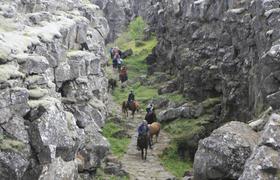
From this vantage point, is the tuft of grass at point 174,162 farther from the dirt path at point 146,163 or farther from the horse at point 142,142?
the horse at point 142,142

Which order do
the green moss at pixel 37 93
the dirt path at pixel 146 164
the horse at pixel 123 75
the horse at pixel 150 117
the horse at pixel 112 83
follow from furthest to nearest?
1. the horse at pixel 123 75
2. the horse at pixel 112 83
3. the horse at pixel 150 117
4. the dirt path at pixel 146 164
5. the green moss at pixel 37 93

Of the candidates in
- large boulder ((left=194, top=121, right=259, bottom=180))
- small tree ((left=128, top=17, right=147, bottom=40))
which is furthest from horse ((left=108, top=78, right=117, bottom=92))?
large boulder ((left=194, top=121, right=259, bottom=180))

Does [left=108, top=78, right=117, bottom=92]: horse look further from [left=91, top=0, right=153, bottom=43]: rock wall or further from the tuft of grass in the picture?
[left=91, top=0, right=153, bottom=43]: rock wall

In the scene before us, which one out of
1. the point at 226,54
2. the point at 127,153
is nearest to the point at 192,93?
the point at 226,54

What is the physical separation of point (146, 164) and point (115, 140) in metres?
6.42

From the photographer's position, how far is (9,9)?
127 feet

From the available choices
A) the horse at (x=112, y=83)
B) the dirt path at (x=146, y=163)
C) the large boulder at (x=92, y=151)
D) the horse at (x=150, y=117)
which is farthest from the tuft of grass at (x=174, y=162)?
the horse at (x=112, y=83)

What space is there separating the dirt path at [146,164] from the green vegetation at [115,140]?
0.49 metres

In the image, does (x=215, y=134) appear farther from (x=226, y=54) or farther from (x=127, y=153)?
(x=226, y=54)

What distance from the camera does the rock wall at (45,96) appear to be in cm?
2497

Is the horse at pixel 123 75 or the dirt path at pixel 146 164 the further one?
the horse at pixel 123 75

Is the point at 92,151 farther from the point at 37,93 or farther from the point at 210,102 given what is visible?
the point at 210,102

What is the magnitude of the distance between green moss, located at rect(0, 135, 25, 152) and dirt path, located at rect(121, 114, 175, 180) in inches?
471

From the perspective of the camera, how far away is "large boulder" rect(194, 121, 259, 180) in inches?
937
